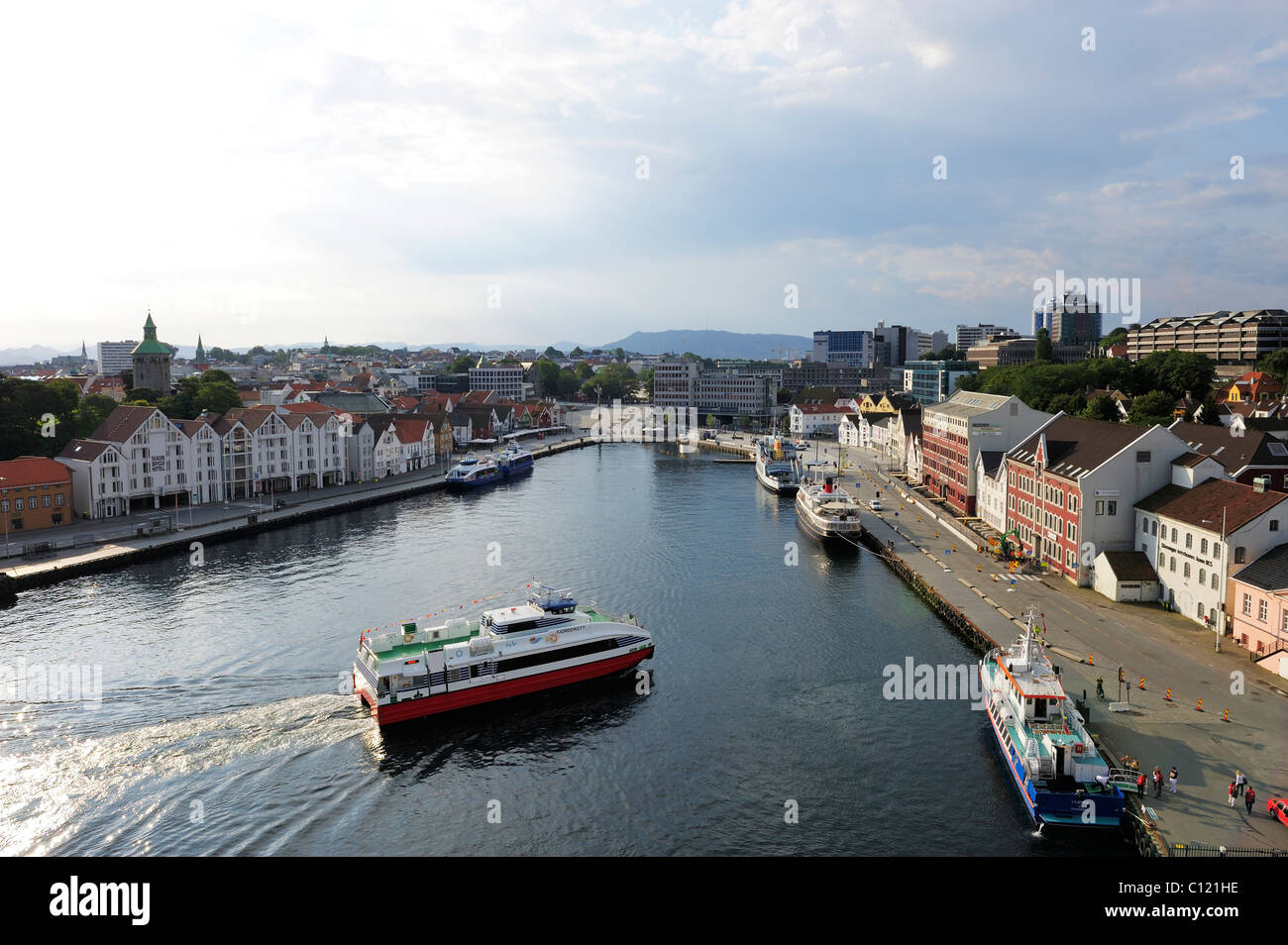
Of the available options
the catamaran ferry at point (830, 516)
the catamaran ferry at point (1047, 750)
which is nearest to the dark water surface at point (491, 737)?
the catamaran ferry at point (1047, 750)

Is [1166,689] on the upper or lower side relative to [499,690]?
upper

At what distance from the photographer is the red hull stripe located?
1182 inches

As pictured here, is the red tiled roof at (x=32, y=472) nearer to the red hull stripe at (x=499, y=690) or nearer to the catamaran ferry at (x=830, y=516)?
the red hull stripe at (x=499, y=690)

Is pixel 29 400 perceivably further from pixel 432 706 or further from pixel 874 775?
pixel 874 775

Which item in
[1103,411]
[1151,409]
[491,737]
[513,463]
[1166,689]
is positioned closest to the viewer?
[1166,689]

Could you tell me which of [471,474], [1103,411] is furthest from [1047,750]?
[471,474]

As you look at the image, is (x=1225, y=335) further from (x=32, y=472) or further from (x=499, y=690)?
(x=32, y=472)

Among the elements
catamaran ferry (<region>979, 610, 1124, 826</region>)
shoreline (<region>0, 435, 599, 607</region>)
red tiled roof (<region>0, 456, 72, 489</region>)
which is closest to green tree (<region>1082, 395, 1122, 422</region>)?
catamaran ferry (<region>979, 610, 1124, 826</region>)

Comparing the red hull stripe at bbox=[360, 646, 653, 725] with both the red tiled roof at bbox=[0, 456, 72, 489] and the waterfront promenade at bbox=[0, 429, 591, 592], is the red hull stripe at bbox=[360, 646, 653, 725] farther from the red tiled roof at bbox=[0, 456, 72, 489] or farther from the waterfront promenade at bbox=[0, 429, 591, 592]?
the red tiled roof at bbox=[0, 456, 72, 489]

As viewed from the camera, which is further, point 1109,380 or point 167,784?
point 1109,380

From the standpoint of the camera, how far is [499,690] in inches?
1273

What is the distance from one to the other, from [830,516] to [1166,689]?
33.2 meters
